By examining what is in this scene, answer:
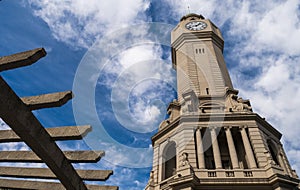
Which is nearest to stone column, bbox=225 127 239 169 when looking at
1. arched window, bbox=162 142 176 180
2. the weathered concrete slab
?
arched window, bbox=162 142 176 180

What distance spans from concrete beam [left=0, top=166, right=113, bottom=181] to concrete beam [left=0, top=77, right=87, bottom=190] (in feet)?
2.54

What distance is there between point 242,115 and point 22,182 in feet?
80.1

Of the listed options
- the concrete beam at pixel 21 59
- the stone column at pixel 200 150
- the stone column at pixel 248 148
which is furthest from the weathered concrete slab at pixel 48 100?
the stone column at pixel 248 148

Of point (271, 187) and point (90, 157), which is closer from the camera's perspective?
point (90, 157)

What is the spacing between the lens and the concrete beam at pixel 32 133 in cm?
579

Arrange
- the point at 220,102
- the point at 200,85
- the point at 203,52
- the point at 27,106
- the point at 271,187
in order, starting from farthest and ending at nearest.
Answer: the point at 203,52, the point at 200,85, the point at 220,102, the point at 271,187, the point at 27,106

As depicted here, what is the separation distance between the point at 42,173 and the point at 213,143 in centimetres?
2117

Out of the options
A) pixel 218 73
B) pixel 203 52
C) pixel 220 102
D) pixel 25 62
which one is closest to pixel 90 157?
pixel 25 62

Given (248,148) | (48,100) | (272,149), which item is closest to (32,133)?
(48,100)

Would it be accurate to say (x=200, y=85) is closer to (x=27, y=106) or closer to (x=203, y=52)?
(x=203, y=52)

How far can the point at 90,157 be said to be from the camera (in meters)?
8.31

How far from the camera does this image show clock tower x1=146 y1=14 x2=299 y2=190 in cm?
2325

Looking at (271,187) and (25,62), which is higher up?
(271,187)

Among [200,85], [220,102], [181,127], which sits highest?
[200,85]
